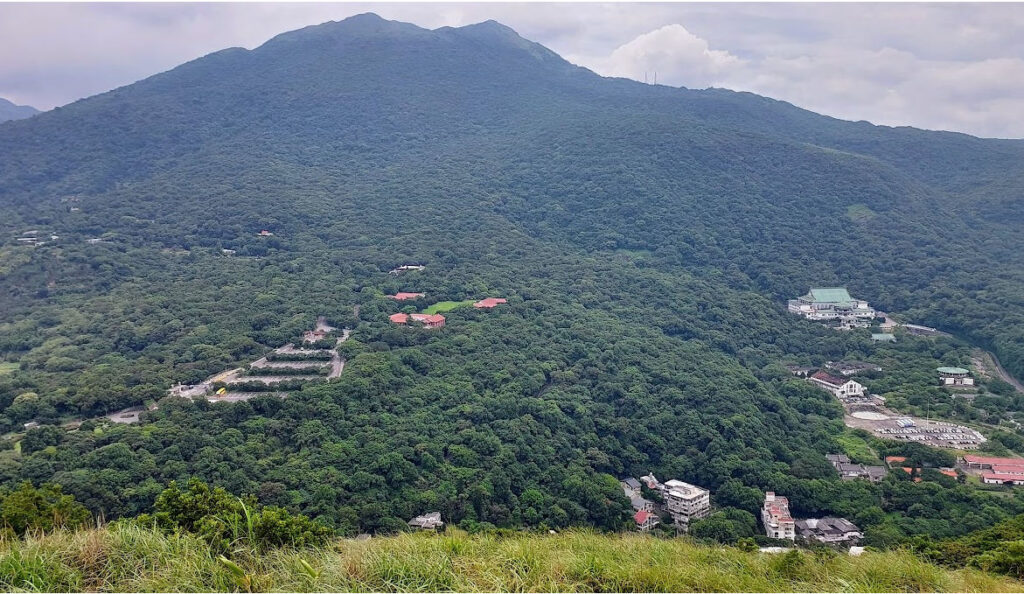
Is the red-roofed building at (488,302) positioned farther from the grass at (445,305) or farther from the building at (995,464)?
the building at (995,464)

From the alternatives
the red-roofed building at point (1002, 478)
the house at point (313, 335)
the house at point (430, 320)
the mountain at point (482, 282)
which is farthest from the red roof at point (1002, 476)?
the house at point (313, 335)

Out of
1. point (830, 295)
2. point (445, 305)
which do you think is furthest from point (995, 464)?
point (445, 305)

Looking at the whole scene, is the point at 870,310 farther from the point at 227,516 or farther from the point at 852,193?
the point at 227,516

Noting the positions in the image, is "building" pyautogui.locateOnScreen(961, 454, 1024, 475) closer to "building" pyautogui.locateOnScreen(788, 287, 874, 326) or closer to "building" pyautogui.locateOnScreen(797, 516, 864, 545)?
"building" pyautogui.locateOnScreen(797, 516, 864, 545)

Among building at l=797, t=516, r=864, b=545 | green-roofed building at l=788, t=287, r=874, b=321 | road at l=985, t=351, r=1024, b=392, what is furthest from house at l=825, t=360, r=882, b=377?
building at l=797, t=516, r=864, b=545

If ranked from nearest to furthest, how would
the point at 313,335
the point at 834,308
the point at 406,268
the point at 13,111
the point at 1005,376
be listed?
the point at 313,335 < the point at 1005,376 < the point at 406,268 < the point at 834,308 < the point at 13,111

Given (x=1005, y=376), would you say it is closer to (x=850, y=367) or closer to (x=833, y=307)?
(x=850, y=367)
